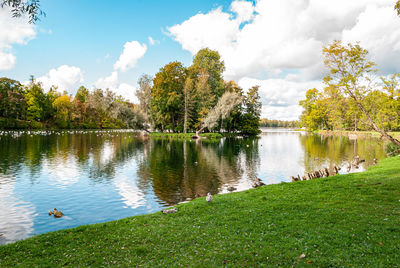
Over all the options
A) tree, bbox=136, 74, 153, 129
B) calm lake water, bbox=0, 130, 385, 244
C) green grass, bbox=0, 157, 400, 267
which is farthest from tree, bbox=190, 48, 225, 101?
green grass, bbox=0, 157, 400, 267

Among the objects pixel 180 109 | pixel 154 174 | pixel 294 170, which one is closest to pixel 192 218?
pixel 154 174

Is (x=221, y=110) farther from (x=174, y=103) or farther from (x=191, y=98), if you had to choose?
(x=174, y=103)

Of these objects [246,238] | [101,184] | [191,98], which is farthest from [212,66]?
[246,238]

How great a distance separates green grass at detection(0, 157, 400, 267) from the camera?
8344 mm

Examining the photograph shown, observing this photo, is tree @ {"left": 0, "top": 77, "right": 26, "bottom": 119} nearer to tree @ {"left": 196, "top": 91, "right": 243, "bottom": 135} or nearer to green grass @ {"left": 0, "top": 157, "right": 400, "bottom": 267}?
tree @ {"left": 196, "top": 91, "right": 243, "bottom": 135}

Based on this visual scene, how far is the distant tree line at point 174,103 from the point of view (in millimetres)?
90250

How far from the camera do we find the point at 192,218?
1328 centimetres

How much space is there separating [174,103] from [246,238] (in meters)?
81.5

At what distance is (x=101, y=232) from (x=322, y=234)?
10091 millimetres

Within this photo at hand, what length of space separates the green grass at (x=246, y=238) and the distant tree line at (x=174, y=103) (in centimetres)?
7409

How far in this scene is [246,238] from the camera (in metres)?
9.94

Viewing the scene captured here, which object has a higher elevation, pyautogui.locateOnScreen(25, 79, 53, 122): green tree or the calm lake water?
pyautogui.locateOnScreen(25, 79, 53, 122): green tree

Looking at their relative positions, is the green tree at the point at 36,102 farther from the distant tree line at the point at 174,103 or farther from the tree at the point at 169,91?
the tree at the point at 169,91

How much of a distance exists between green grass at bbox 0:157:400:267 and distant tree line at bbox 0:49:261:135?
7409 cm
